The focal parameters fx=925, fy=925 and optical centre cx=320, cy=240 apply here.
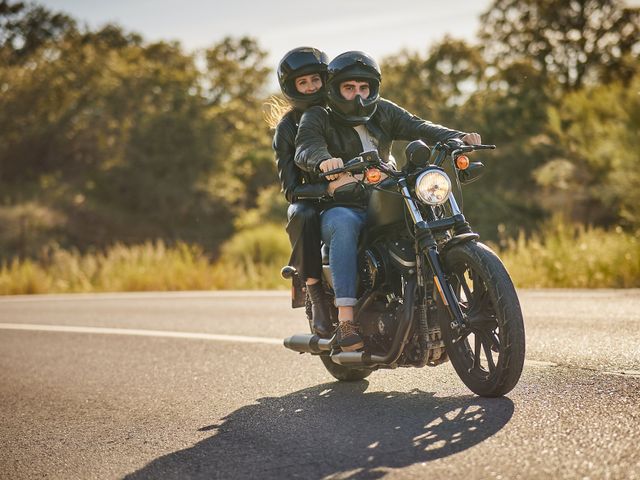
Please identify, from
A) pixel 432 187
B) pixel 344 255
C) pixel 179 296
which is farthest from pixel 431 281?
pixel 179 296

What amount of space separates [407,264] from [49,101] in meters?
36.1

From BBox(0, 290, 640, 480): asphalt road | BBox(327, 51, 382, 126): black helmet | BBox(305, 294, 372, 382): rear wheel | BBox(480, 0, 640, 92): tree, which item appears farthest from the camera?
BBox(480, 0, 640, 92): tree

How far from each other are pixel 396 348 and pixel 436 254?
59cm

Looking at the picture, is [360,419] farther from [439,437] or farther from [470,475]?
[470,475]

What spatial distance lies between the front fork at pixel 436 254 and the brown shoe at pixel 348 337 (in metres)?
0.60

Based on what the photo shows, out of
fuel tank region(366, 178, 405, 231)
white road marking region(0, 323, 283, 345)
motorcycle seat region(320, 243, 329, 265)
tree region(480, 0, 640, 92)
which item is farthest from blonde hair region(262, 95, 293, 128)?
tree region(480, 0, 640, 92)

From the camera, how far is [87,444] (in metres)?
5.26

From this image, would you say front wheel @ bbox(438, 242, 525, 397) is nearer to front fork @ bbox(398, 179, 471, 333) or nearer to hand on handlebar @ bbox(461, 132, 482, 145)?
front fork @ bbox(398, 179, 471, 333)

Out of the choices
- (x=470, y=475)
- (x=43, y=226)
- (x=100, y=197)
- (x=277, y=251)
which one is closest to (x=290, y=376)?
(x=470, y=475)

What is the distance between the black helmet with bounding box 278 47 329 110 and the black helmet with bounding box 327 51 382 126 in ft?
1.39

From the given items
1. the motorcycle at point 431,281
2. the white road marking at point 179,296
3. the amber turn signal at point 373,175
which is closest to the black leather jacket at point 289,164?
the motorcycle at point 431,281

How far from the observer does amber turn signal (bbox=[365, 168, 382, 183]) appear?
5164 millimetres

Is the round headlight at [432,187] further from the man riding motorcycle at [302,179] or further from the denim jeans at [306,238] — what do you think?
the denim jeans at [306,238]

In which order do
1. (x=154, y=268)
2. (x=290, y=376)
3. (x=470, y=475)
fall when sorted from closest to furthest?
(x=470, y=475)
(x=290, y=376)
(x=154, y=268)
